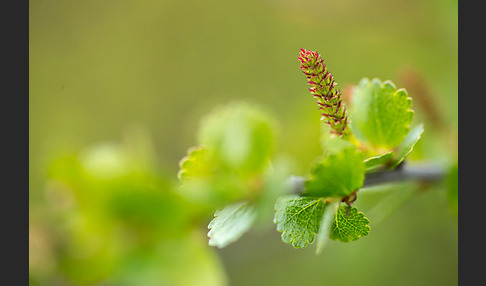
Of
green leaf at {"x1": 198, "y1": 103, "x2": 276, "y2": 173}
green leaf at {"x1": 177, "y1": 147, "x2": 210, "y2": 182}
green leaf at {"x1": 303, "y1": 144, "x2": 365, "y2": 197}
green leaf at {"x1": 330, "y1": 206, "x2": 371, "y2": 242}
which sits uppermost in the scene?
green leaf at {"x1": 198, "y1": 103, "x2": 276, "y2": 173}

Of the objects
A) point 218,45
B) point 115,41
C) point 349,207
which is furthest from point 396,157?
point 115,41

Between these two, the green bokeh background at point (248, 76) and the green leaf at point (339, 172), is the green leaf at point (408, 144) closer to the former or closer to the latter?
the green leaf at point (339, 172)

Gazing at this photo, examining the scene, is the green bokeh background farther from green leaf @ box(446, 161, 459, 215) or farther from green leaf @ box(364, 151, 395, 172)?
green leaf @ box(364, 151, 395, 172)

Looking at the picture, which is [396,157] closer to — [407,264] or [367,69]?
[407,264]

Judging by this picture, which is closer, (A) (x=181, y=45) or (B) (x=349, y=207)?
(B) (x=349, y=207)

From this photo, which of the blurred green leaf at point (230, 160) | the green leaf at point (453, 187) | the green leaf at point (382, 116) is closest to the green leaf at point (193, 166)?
the blurred green leaf at point (230, 160)

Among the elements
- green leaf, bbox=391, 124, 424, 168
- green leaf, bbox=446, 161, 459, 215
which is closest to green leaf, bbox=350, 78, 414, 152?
green leaf, bbox=391, 124, 424, 168
